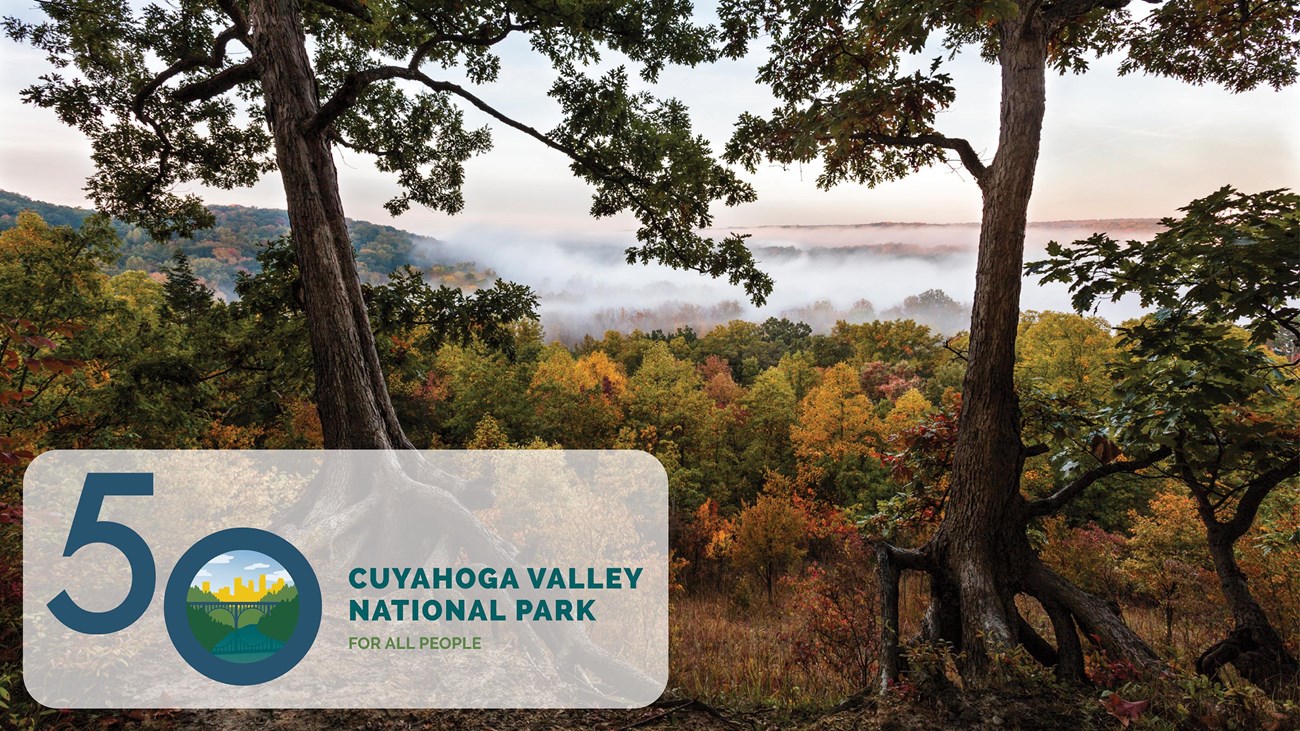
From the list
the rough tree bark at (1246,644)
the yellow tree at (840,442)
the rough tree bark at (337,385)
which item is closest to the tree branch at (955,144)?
the rough tree bark at (1246,644)

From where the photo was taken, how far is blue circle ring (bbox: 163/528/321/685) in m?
4.05

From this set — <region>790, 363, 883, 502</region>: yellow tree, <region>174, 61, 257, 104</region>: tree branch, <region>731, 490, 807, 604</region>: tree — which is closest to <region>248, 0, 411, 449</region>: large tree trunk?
<region>174, 61, 257, 104</region>: tree branch

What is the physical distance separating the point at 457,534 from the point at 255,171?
844 cm

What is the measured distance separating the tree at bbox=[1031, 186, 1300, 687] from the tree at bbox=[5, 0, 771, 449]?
387cm

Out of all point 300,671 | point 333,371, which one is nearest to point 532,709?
point 300,671

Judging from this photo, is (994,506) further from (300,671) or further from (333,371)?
(333,371)

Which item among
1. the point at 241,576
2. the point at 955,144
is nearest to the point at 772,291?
the point at 955,144

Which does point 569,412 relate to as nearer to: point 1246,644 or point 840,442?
point 840,442

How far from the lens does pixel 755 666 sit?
884cm

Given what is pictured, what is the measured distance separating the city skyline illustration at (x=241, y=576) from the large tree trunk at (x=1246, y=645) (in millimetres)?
7737

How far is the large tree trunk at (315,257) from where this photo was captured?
5.90 metres

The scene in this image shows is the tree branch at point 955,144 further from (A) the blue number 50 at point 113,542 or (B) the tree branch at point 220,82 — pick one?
(A) the blue number 50 at point 113,542

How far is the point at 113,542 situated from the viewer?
482cm

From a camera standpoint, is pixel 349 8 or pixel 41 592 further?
pixel 349 8
